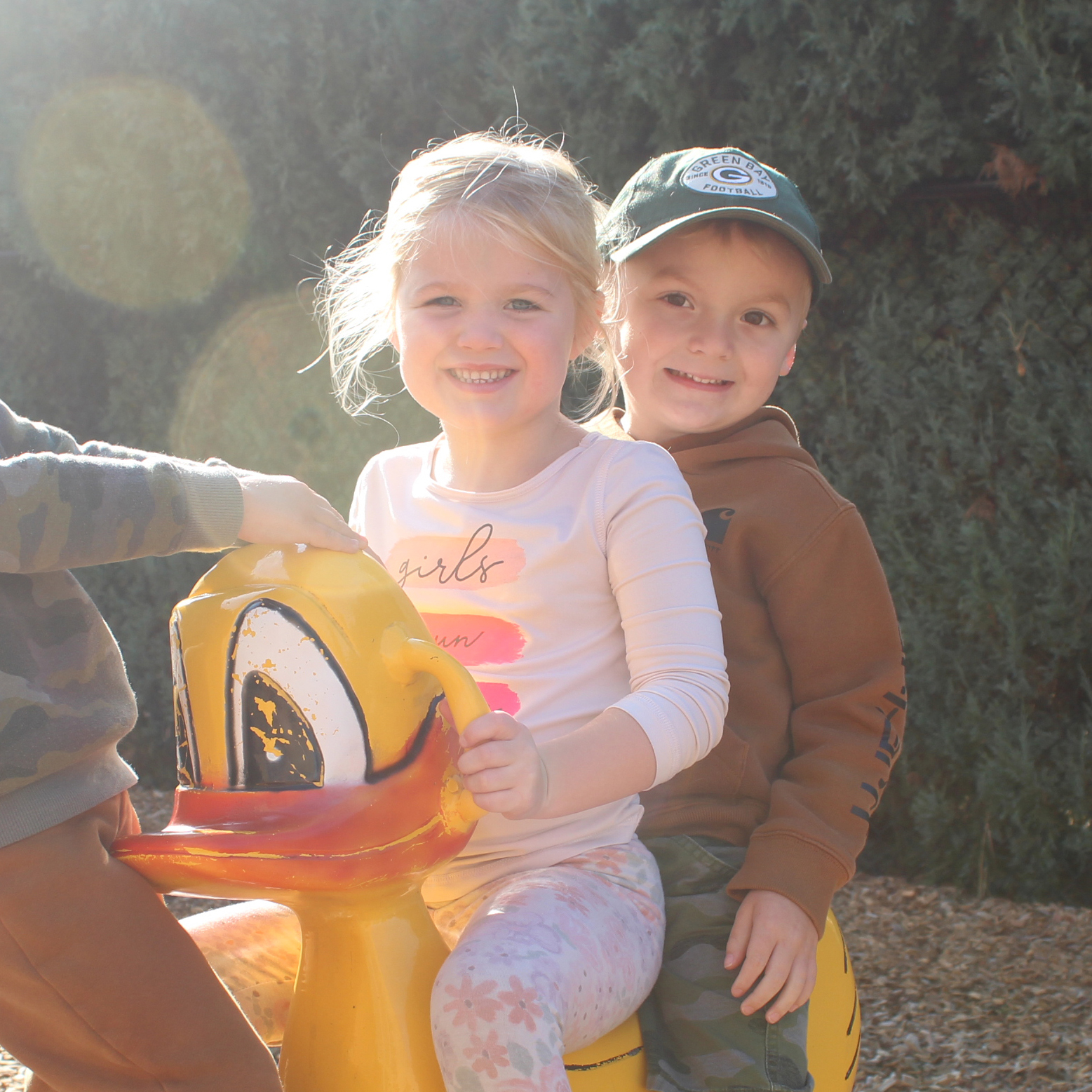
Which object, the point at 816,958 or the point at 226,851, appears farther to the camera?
the point at 816,958

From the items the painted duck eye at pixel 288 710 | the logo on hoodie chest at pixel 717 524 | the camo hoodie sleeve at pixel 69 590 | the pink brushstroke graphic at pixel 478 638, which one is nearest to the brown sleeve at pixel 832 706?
the logo on hoodie chest at pixel 717 524

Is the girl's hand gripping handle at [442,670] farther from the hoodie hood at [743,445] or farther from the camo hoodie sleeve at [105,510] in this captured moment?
the hoodie hood at [743,445]

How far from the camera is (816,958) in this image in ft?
5.53

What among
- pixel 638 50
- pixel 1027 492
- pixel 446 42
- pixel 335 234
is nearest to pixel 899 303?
pixel 1027 492

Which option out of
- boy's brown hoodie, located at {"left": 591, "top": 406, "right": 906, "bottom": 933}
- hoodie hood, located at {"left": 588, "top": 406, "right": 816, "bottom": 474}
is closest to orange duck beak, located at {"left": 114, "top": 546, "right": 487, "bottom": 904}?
boy's brown hoodie, located at {"left": 591, "top": 406, "right": 906, "bottom": 933}

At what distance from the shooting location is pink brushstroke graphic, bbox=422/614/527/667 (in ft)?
5.50

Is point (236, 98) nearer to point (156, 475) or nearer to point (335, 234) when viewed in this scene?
point (335, 234)

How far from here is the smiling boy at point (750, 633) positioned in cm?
159

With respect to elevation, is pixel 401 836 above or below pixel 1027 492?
below

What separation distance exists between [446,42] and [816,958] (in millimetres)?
3767

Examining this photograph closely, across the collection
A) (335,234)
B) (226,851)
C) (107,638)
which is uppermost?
(335,234)

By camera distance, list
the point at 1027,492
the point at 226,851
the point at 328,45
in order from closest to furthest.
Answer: the point at 226,851 < the point at 1027,492 < the point at 328,45

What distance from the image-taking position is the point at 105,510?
1259mm

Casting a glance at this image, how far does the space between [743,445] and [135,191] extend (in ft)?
12.9
